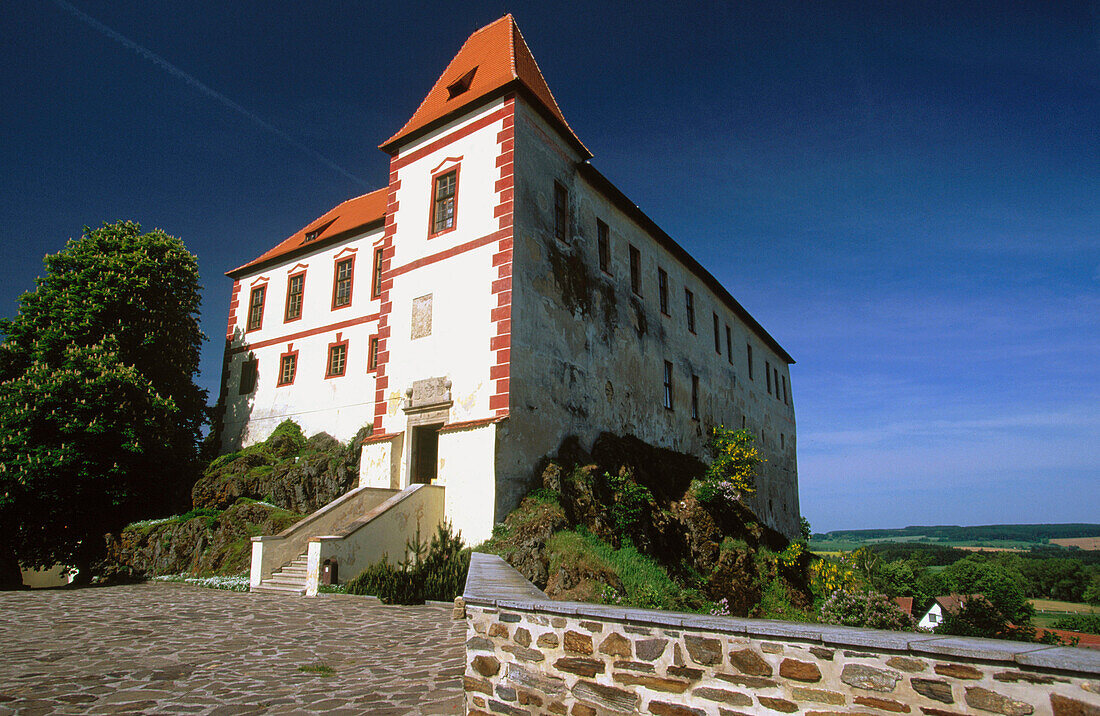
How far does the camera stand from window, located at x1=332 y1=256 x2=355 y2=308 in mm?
23172

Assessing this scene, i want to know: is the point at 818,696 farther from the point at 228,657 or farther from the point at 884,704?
the point at 228,657

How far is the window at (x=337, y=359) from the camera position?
2238cm

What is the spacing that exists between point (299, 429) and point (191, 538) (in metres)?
5.98

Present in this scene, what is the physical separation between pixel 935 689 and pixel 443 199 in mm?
15820

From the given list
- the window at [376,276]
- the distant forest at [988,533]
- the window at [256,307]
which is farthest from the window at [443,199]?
the distant forest at [988,533]

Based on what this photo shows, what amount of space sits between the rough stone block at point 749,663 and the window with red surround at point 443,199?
46.9 feet

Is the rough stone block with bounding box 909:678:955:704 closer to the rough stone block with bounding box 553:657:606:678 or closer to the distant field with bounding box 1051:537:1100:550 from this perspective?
the rough stone block with bounding box 553:657:606:678

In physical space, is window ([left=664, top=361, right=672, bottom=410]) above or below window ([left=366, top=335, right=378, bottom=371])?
below

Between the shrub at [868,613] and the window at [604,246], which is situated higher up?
the window at [604,246]

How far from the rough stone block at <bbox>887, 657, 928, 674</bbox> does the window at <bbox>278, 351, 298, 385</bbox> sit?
23.6 m

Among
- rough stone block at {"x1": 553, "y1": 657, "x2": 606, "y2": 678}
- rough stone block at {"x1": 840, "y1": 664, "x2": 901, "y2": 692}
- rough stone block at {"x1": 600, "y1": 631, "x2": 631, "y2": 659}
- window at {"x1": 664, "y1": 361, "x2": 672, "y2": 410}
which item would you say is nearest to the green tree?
window at {"x1": 664, "y1": 361, "x2": 672, "y2": 410}

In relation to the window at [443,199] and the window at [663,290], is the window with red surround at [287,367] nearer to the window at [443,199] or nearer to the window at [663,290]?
the window at [443,199]

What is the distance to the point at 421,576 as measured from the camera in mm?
11695

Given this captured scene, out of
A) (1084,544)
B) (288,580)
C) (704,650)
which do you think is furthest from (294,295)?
(1084,544)
